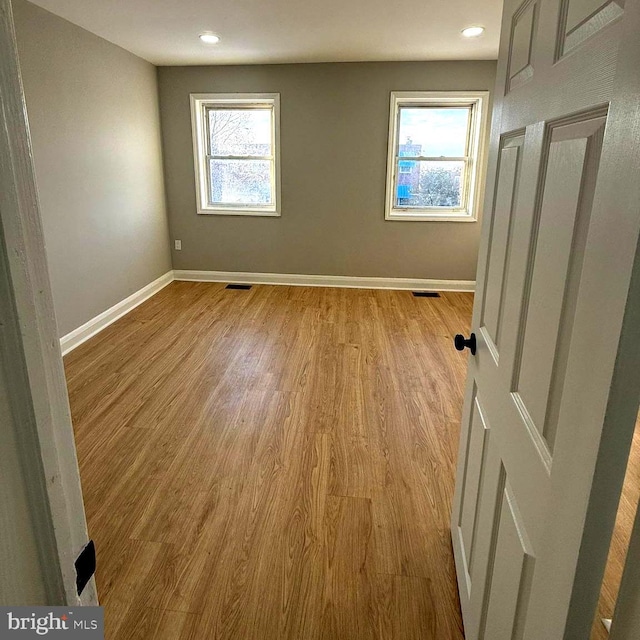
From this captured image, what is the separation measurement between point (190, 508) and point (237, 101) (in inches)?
178

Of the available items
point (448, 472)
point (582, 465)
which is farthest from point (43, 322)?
point (448, 472)

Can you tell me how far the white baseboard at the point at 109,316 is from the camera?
367 centimetres

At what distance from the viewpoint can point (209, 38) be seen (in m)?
3.94

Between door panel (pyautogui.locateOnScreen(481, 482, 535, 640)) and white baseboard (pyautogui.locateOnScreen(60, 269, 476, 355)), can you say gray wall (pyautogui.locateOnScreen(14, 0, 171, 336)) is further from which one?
door panel (pyautogui.locateOnScreen(481, 482, 535, 640))

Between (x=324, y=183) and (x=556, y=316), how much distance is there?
4.73 metres

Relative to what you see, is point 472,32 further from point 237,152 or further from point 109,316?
point 109,316

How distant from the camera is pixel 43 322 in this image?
55cm

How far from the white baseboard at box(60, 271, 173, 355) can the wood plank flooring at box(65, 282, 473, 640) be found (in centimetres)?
11

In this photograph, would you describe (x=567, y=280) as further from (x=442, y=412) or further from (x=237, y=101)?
(x=237, y=101)

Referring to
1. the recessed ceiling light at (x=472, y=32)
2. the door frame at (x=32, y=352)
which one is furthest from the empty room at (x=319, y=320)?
the recessed ceiling light at (x=472, y=32)

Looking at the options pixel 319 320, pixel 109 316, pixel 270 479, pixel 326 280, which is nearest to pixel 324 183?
pixel 326 280

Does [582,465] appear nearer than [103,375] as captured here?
Yes

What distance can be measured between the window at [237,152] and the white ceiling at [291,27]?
19.7 inches

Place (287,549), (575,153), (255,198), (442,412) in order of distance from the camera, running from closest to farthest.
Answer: (575,153)
(287,549)
(442,412)
(255,198)
